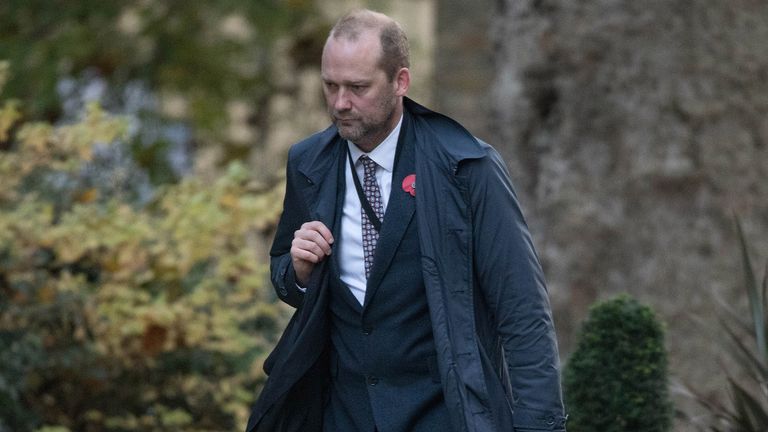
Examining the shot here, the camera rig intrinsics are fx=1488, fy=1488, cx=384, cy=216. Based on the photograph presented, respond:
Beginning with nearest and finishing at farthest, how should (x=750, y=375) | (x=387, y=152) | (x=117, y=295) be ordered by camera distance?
(x=387, y=152) → (x=750, y=375) → (x=117, y=295)

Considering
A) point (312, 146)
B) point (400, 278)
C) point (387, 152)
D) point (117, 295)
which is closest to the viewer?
point (400, 278)

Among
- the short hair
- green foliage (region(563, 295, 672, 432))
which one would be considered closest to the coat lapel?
the short hair

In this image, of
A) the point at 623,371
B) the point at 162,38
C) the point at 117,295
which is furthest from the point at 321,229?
the point at 162,38

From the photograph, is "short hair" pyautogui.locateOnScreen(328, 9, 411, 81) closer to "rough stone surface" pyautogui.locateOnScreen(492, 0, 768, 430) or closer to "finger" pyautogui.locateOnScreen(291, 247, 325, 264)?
"finger" pyautogui.locateOnScreen(291, 247, 325, 264)

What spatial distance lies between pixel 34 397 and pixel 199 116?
619cm

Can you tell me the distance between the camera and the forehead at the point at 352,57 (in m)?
3.88

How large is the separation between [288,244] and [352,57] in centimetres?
75

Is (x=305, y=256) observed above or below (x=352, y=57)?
below

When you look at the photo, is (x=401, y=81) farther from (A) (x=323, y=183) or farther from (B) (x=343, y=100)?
Answer: (A) (x=323, y=183)

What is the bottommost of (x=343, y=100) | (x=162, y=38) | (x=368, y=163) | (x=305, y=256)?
(x=305, y=256)

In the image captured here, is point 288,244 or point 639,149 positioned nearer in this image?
point 288,244

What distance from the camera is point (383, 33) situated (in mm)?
3928

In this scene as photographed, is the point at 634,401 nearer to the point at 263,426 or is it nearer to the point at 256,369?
the point at 263,426

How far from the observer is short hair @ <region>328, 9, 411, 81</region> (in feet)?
12.8
